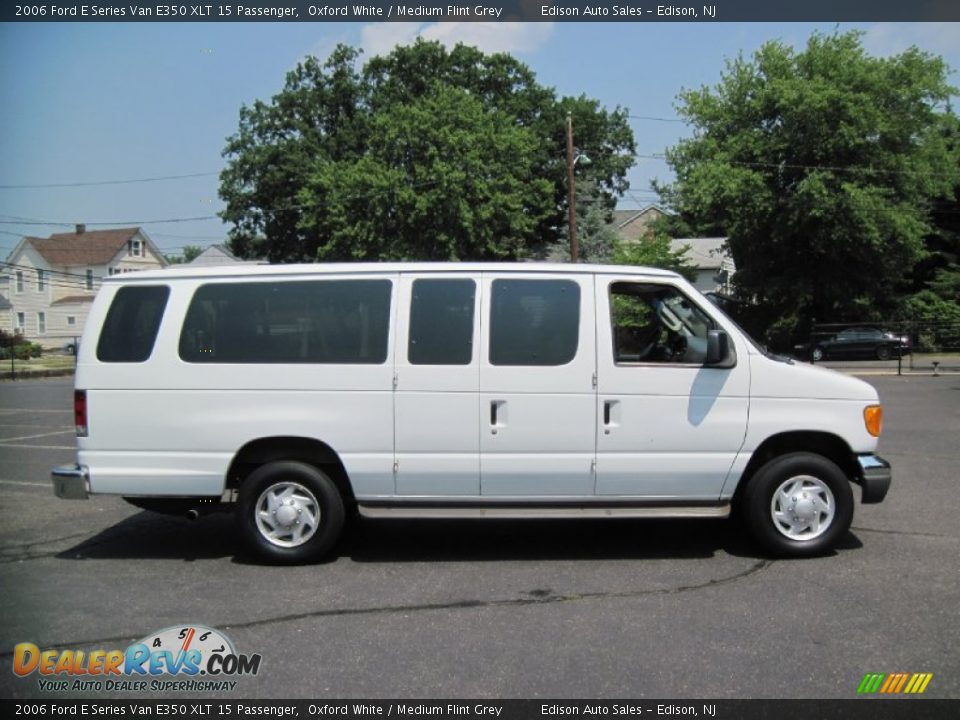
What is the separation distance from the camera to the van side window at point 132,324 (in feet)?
20.9

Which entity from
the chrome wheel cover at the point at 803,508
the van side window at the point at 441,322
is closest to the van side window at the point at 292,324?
the van side window at the point at 441,322

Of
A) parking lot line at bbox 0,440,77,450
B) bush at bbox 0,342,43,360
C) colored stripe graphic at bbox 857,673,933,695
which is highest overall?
bush at bbox 0,342,43,360

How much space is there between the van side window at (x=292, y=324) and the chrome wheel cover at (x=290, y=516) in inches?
36.6

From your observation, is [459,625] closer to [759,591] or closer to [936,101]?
[759,591]

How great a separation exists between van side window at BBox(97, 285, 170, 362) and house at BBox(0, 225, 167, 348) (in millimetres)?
63004

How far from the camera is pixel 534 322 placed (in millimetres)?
6324

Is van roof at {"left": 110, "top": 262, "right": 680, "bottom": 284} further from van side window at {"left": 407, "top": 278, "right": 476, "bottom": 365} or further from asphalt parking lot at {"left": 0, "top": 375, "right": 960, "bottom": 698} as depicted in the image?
asphalt parking lot at {"left": 0, "top": 375, "right": 960, "bottom": 698}

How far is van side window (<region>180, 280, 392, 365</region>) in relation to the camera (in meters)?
6.32

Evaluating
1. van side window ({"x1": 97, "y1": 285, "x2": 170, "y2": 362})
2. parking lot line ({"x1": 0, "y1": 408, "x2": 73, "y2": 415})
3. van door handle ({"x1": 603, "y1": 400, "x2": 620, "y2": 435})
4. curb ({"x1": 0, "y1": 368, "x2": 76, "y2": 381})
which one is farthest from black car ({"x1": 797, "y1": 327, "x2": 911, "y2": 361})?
curb ({"x1": 0, "y1": 368, "x2": 76, "y2": 381})

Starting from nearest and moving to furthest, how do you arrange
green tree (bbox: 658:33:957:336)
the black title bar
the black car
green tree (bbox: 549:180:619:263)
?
the black title bar → the black car → green tree (bbox: 658:33:957:336) → green tree (bbox: 549:180:619:263)

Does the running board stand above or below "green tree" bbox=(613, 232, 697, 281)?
below

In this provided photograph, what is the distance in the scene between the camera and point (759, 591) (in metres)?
5.66

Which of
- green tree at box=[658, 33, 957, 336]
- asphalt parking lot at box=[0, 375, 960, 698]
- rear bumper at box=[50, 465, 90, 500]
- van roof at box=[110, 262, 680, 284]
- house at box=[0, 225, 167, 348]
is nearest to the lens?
asphalt parking lot at box=[0, 375, 960, 698]

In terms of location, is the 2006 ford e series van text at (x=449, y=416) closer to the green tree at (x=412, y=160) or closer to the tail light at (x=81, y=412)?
the tail light at (x=81, y=412)
